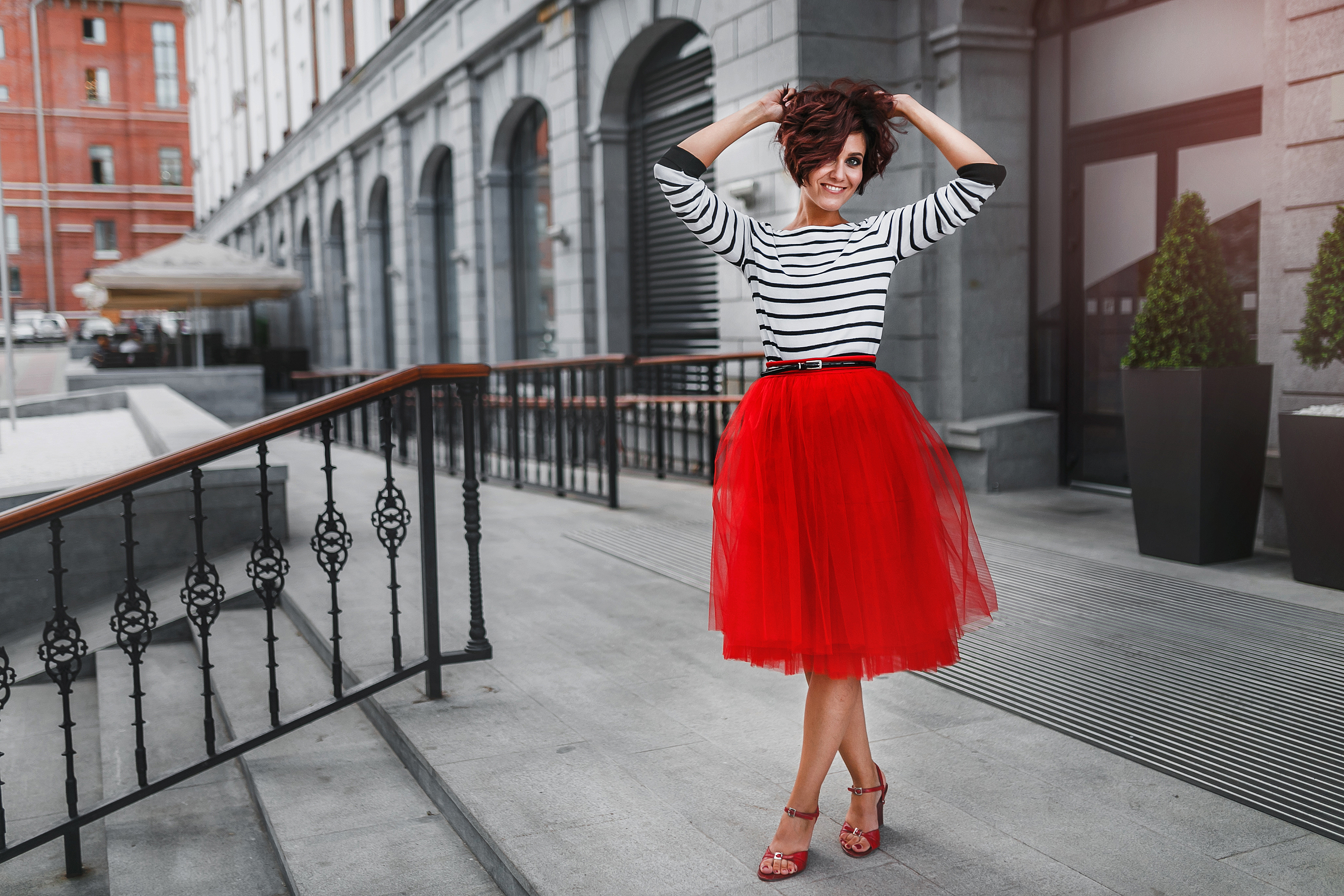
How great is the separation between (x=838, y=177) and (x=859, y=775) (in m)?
1.41

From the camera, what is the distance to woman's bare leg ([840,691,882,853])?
257cm

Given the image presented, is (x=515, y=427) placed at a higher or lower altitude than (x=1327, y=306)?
lower

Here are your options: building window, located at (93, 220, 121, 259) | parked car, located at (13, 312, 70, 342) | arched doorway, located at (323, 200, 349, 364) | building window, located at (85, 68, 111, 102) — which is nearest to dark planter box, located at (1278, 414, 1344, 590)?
arched doorway, located at (323, 200, 349, 364)

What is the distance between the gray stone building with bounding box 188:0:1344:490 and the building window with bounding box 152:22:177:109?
134ft

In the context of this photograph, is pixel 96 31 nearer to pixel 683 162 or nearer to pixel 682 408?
pixel 682 408

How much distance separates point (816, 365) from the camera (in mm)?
2467

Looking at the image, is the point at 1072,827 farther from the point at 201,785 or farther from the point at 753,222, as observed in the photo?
the point at 201,785

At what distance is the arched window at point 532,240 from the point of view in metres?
14.2

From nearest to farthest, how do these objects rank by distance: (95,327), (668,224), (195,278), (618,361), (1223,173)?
(1223,173)
(618,361)
(668,224)
(195,278)
(95,327)

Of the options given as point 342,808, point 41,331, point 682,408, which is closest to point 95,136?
point 41,331

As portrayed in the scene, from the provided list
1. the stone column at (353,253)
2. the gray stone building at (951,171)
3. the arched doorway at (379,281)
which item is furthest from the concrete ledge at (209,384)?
the gray stone building at (951,171)

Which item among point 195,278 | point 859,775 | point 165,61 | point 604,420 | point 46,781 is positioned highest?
point 165,61

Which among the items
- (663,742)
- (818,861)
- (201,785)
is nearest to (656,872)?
(818,861)

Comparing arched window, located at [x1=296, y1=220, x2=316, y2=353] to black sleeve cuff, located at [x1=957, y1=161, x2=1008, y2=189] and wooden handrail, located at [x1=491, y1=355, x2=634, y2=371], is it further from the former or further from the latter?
black sleeve cuff, located at [x1=957, y1=161, x2=1008, y2=189]
